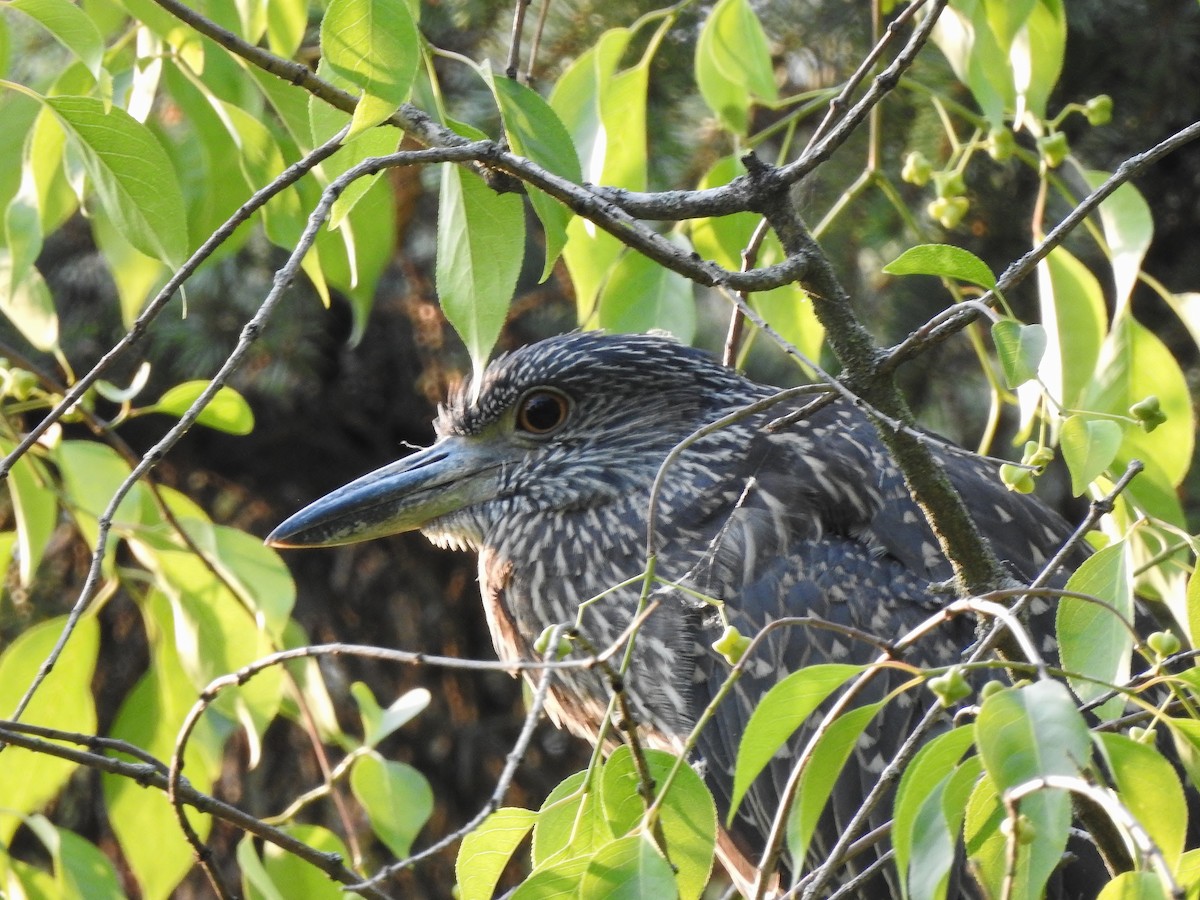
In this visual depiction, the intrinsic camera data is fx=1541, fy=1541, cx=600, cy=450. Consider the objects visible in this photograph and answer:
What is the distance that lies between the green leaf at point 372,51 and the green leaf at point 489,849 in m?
0.60

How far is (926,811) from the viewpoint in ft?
3.31

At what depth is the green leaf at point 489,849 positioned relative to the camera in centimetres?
133

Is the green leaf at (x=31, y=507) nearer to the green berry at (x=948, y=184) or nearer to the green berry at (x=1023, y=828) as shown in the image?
the green berry at (x=948, y=184)

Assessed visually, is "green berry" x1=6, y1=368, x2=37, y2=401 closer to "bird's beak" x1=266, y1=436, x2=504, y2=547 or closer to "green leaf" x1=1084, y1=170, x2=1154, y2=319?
"bird's beak" x1=266, y1=436, x2=504, y2=547

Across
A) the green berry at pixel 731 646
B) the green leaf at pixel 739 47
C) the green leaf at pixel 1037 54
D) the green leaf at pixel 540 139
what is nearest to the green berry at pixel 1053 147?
the green leaf at pixel 1037 54

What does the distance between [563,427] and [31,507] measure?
0.94m

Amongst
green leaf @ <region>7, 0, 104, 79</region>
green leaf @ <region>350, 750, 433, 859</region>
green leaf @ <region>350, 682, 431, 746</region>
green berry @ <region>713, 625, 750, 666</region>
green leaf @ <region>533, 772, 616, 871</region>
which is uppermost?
green leaf @ <region>7, 0, 104, 79</region>

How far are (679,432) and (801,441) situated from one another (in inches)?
8.4

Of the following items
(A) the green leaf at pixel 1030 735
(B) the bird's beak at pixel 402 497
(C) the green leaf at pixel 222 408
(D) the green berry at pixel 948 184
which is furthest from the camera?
(B) the bird's beak at pixel 402 497

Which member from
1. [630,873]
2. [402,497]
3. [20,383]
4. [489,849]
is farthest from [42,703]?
[630,873]

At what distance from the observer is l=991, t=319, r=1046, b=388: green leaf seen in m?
1.17

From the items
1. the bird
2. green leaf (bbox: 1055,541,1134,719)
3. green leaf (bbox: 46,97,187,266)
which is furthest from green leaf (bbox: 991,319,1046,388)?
the bird

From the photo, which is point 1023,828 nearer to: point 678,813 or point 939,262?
point 678,813

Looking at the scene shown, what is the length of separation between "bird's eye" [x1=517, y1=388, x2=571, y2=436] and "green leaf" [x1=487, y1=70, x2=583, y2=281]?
3.86 feet
